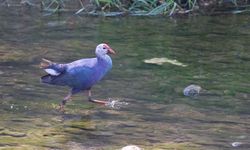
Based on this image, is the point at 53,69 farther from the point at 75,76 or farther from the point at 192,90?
the point at 192,90

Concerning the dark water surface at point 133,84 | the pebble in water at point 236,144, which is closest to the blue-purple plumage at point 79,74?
the dark water surface at point 133,84

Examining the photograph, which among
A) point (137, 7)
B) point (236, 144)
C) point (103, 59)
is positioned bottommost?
point (236, 144)

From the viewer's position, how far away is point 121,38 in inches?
388

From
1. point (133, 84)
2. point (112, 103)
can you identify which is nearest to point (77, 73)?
point (112, 103)

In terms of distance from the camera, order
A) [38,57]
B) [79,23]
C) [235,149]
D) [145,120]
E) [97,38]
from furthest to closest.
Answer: [79,23], [97,38], [38,57], [145,120], [235,149]

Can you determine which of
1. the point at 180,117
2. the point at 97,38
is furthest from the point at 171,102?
the point at 97,38

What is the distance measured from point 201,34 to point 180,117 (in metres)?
3.54

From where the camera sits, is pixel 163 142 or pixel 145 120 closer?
pixel 163 142

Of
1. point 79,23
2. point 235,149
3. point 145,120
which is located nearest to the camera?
point 235,149

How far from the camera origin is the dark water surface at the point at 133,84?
6.33 meters

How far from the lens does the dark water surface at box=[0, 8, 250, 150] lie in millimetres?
6332

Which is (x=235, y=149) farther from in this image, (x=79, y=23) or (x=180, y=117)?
(x=79, y=23)

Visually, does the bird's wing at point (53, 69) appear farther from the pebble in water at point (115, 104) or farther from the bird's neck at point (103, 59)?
the pebble in water at point (115, 104)

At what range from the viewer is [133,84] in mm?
7875
